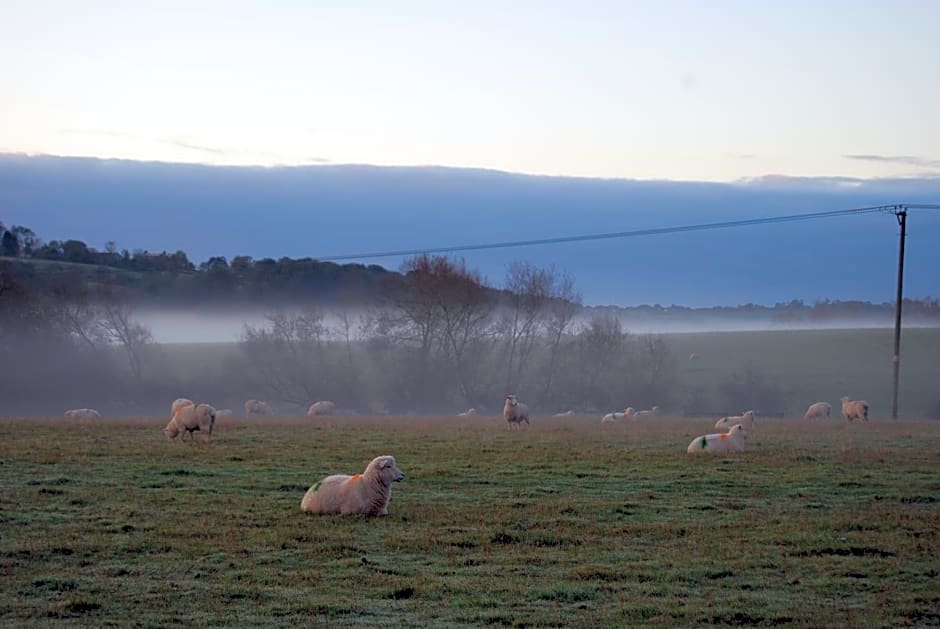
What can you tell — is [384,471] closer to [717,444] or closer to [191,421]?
[717,444]

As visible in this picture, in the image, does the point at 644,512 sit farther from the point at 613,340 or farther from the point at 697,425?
the point at 613,340

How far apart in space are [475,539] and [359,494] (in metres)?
2.31

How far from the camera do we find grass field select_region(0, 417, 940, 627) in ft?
32.3

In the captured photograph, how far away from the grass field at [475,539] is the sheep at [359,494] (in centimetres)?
30

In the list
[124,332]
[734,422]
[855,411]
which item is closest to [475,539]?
[734,422]

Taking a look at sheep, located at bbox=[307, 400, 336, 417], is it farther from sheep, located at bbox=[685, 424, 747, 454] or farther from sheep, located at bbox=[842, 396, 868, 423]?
sheep, located at bbox=[685, 424, 747, 454]

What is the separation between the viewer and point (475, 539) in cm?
1297

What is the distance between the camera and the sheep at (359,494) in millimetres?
14594

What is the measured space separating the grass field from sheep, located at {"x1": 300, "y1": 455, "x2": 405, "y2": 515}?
0.99ft

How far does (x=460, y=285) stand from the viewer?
226 feet

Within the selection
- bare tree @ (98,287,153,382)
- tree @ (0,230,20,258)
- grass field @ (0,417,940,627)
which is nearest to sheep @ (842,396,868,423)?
grass field @ (0,417,940,627)

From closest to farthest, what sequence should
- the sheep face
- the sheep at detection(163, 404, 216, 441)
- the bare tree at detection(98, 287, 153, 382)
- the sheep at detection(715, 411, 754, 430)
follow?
the sheep face, the sheep at detection(163, 404, 216, 441), the sheep at detection(715, 411, 754, 430), the bare tree at detection(98, 287, 153, 382)

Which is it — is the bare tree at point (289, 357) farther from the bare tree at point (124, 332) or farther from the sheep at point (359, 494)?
the sheep at point (359, 494)

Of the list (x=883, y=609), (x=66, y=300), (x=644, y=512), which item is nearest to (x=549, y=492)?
(x=644, y=512)
